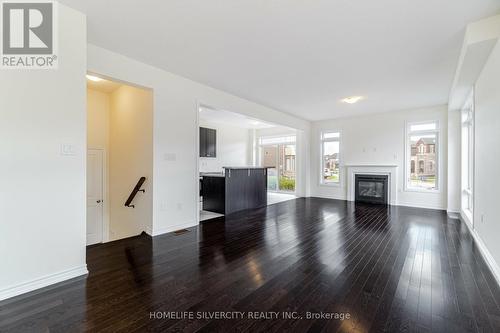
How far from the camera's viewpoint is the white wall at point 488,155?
245 cm

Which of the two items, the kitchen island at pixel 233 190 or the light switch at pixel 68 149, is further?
the kitchen island at pixel 233 190

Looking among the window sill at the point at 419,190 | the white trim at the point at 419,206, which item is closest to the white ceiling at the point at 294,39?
the window sill at the point at 419,190

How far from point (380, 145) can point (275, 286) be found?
6.24 m

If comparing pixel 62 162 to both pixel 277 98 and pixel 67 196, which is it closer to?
pixel 67 196

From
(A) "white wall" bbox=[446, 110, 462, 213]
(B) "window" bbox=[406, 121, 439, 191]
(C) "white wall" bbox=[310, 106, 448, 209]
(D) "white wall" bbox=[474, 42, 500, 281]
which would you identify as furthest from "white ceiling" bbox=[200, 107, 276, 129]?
(A) "white wall" bbox=[446, 110, 462, 213]

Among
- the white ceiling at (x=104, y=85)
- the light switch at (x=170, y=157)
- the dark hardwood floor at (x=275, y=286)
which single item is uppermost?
the white ceiling at (x=104, y=85)

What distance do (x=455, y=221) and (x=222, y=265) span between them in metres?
5.00

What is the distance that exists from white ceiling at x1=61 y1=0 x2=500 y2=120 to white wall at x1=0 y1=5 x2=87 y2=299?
2.47 ft

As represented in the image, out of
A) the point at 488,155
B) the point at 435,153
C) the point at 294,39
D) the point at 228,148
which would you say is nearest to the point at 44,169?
the point at 294,39

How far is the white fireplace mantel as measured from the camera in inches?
256

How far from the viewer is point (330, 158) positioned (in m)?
7.93

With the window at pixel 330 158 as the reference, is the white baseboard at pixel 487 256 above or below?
below

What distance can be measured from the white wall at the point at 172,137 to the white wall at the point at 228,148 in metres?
3.64

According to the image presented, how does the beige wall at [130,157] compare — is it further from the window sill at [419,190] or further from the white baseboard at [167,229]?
the window sill at [419,190]
